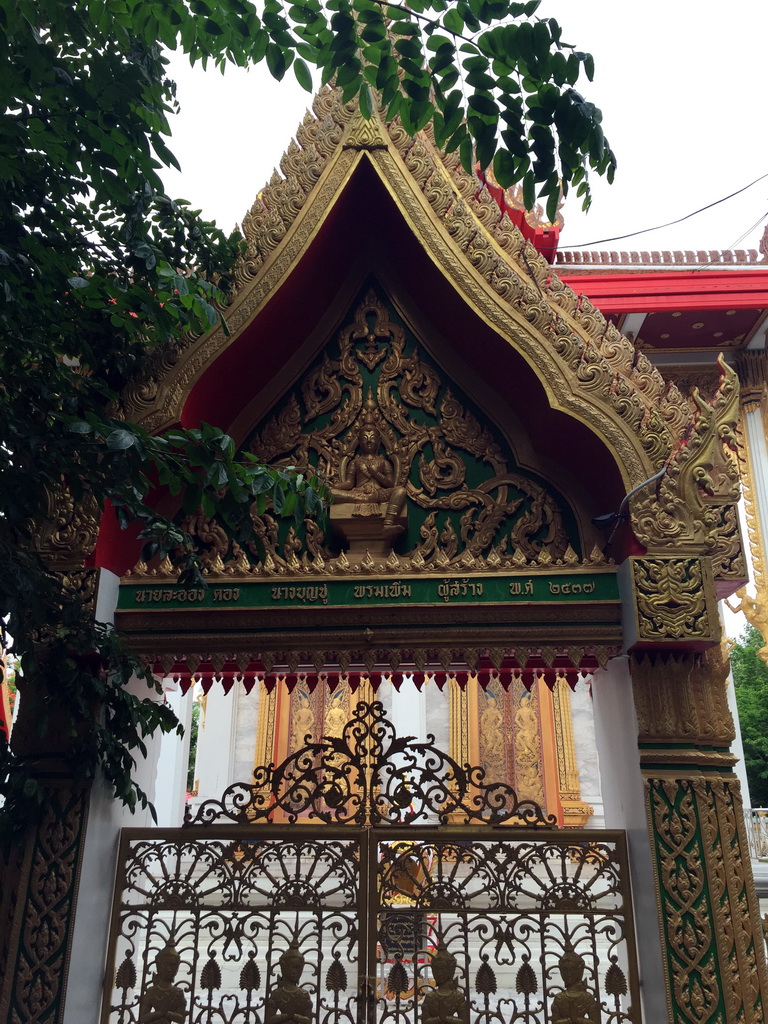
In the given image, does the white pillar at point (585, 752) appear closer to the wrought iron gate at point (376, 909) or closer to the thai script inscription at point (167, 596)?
the wrought iron gate at point (376, 909)

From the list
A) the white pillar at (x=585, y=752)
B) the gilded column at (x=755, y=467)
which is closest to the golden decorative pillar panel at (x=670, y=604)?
the gilded column at (x=755, y=467)

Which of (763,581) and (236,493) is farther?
(763,581)

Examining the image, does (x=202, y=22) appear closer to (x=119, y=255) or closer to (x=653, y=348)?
(x=119, y=255)

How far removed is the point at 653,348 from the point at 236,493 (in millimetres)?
6903

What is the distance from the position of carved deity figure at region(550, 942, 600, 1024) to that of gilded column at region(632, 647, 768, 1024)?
0.36 metres

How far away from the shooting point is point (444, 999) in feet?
10.7

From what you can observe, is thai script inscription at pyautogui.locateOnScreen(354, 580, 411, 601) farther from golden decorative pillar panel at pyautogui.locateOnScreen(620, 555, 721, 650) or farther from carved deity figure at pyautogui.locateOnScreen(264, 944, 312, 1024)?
carved deity figure at pyautogui.locateOnScreen(264, 944, 312, 1024)

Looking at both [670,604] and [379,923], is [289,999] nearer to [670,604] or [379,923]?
[379,923]

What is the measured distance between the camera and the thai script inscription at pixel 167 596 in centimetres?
366

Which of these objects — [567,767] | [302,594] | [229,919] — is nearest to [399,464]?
[302,594]

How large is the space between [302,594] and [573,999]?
6.59 ft

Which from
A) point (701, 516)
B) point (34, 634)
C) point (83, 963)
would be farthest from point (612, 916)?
point (34, 634)

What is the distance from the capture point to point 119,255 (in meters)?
3.67

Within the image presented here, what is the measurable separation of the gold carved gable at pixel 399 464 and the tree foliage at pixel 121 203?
0.65m
